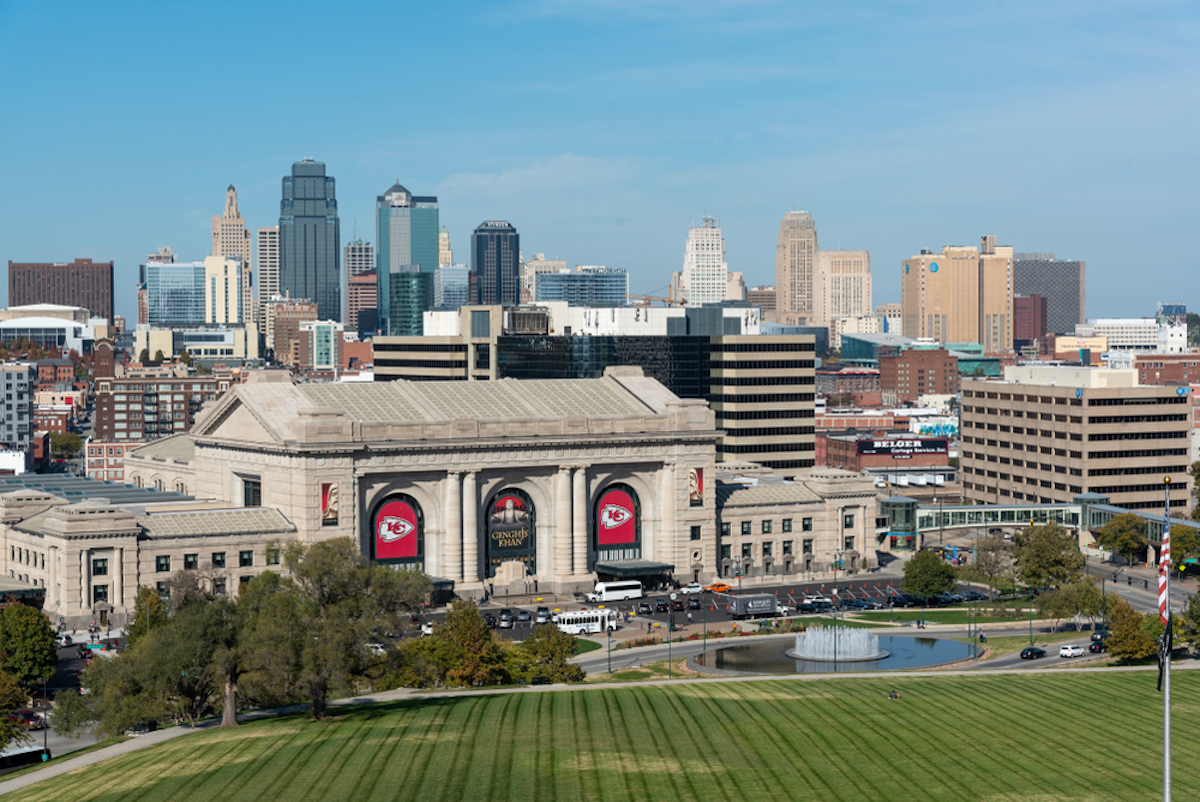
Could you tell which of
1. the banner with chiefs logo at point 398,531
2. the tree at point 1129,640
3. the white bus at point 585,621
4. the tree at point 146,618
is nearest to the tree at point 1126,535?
the tree at point 1129,640

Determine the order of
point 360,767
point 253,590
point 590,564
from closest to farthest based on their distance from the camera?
point 360,767, point 253,590, point 590,564

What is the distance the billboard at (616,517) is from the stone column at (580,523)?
3.50 m

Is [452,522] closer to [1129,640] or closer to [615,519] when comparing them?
[615,519]

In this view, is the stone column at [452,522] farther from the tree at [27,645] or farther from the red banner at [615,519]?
the tree at [27,645]

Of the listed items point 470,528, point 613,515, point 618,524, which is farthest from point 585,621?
point 618,524

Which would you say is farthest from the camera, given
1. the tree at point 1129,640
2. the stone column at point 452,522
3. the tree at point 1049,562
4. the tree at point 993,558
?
the tree at point 993,558

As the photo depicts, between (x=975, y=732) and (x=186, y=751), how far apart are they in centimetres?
4442

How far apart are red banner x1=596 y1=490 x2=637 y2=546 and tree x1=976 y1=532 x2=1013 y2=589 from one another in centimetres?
3637

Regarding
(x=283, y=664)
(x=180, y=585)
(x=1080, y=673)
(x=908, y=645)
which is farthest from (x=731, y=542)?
(x=283, y=664)

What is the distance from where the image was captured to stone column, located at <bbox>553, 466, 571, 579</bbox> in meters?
170

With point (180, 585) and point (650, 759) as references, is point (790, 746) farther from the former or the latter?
point (180, 585)

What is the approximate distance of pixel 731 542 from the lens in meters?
183

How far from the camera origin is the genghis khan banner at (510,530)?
16875 centimetres

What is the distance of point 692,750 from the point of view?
300ft
